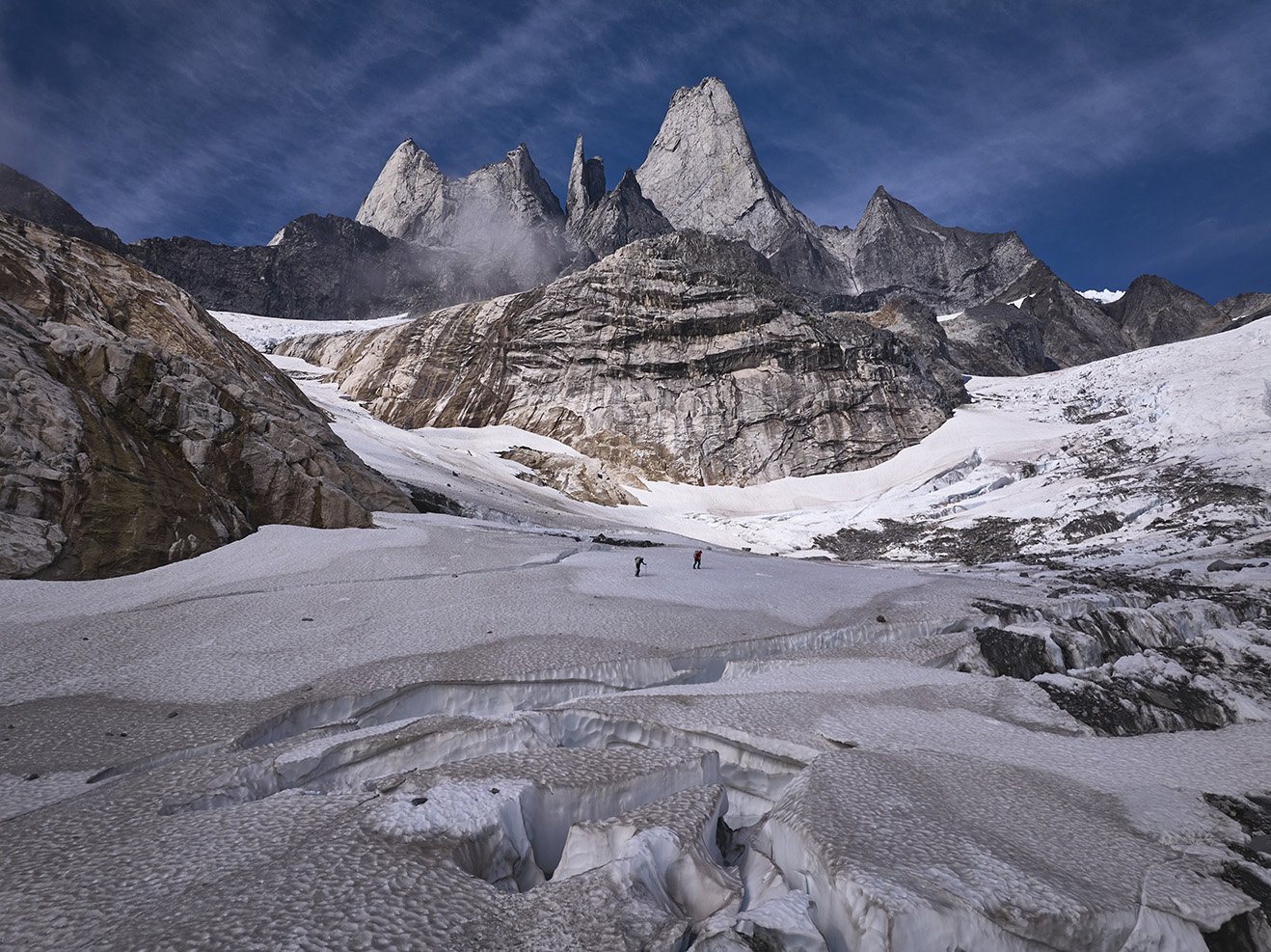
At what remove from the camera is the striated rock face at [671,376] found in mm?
51875

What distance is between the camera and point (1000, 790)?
4.58 meters

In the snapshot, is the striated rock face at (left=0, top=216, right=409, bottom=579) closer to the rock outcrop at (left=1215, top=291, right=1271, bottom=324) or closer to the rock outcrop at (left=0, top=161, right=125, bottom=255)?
the rock outcrop at (left=0, top=161, right=125, bottom=255)

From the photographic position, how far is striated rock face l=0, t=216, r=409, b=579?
9.56 m

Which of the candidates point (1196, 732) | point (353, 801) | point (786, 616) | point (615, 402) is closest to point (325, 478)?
point (786, 616)

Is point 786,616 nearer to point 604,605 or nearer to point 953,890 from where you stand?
point 604,605

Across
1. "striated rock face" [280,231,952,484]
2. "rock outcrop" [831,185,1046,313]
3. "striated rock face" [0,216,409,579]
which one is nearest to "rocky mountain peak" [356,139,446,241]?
"striated rock face" [280,231,952,484]

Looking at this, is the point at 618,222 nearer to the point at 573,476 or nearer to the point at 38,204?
the point at 38,204

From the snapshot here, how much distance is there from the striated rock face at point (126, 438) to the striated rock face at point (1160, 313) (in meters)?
113

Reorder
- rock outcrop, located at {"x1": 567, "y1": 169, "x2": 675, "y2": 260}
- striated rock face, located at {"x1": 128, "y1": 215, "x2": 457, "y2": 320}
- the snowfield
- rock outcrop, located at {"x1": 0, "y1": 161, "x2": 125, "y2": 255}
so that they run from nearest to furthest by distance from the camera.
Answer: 1. the snowfield
2. rock outcrop, located at {"x1": 0, "y1": 161, "x2": 125, "y2": 255}
3. striated rock face, located at {"x1": 128, "y1": 215, "x2": 457, "y2": 320}
4. rock outcrop, located at {"x1": 567, "y1": 169, "x2": 675, "y2": 260}

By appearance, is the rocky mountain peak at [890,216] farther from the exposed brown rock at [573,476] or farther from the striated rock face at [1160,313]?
the exposed brown rock at [573,476]

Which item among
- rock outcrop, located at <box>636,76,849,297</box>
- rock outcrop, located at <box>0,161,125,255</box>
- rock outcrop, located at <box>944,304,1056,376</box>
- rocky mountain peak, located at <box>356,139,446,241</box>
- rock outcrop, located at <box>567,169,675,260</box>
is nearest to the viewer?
rock outcrop, located at <box>0,161,125,255</box>

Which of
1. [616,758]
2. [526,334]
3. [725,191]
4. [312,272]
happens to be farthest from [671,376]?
[725,191]

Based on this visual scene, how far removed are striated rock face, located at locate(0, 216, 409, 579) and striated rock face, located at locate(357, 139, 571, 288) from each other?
94564 millimetres

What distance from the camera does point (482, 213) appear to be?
116 metres
